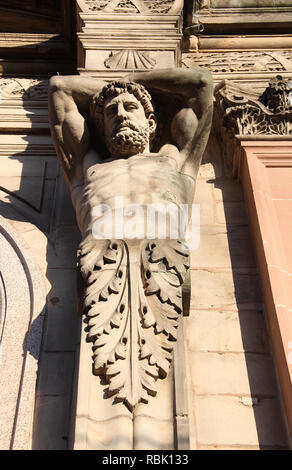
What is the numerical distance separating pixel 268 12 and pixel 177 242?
4.54 m

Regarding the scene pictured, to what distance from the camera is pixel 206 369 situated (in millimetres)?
3537

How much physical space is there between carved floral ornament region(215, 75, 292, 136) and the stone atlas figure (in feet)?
2.73

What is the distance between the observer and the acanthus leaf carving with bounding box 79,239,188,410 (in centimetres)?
298

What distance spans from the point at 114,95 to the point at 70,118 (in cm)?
38

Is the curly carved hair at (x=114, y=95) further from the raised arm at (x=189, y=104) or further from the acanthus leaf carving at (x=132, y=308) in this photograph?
the acanthus leaf carving at (x=132, y=308)

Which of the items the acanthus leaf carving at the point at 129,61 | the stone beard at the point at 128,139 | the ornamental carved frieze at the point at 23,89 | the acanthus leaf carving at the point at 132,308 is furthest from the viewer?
the ornamental carved frieze at the point at 23,89

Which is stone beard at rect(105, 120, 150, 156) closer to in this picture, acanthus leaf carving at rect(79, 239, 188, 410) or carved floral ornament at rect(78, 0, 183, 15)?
acanthus leaf carving at rect(79, 239, 188, 410)

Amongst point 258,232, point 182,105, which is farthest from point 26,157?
point 258,232

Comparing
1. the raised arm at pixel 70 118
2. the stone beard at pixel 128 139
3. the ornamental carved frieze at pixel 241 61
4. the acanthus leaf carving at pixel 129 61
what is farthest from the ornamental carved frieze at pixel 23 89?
the stone beard at pixel 128 139

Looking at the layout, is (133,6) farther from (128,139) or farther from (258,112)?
(128,139)

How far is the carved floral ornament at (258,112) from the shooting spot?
17.4 ft

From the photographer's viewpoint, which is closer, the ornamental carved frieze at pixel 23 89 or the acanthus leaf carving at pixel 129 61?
the acanthus leaf carving at pixel 129 61

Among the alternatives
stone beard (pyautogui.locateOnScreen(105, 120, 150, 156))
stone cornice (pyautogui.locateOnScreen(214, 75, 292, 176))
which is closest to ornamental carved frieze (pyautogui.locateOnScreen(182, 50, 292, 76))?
stone cornice (pyautogui.locateOnScreen(214, 75, 292, 176))
